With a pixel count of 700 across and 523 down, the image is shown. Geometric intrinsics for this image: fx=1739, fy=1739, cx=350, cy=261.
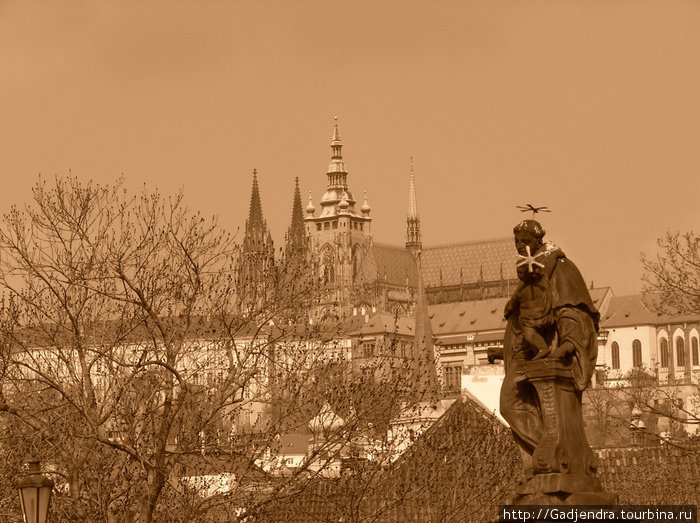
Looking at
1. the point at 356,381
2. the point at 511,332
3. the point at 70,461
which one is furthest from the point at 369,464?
the point at 511,332

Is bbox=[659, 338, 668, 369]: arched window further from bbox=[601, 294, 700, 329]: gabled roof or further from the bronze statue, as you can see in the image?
the bronze statue

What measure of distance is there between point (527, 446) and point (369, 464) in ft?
56.4

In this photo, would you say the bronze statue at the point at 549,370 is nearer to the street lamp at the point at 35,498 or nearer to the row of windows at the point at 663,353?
the street lamp at the point at 35,498

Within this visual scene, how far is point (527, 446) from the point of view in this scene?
10.4m

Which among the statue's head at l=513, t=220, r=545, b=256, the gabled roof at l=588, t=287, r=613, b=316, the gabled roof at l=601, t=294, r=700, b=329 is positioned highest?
the gabled roof at l=588, t=287, r=613, b=316

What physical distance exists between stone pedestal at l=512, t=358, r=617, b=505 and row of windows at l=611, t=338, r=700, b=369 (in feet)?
578

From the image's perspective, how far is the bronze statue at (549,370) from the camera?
1012 centimetres

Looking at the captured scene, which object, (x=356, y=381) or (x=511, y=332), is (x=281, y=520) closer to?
(x=356, y=381)

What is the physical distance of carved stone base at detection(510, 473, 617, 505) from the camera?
10016 mm

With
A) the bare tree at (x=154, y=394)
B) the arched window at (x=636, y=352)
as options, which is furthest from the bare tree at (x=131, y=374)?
the arched window at (x=636, y=352)

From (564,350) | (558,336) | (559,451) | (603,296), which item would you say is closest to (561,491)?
(559,451)

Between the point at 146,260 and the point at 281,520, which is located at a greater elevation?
the point at 146,260

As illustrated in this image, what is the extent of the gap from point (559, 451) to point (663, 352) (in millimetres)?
179526

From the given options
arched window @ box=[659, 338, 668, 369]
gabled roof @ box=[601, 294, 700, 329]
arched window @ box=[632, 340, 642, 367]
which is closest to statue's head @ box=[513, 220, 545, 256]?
gabled roof @ box=[601, 294, 700, 329]
